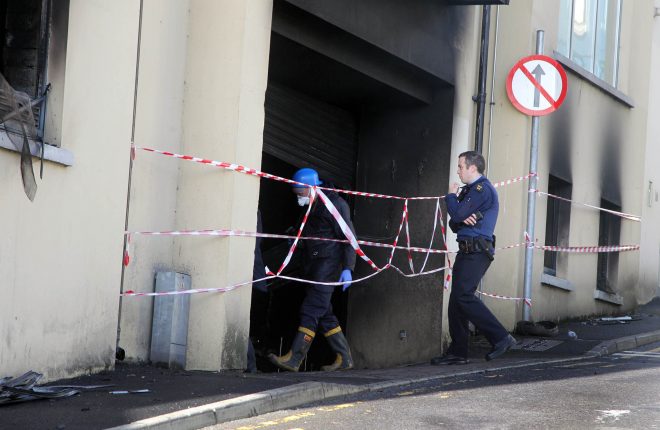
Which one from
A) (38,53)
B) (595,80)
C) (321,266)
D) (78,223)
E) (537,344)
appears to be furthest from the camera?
(595,80)

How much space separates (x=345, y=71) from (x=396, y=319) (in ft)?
9.53

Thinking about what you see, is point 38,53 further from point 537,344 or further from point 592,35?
point 592,35

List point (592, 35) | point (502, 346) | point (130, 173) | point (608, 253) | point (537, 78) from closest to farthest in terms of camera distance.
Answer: point (130, 173), point (502, 346), point (537, 78), point (592, 35), point (608, 253)

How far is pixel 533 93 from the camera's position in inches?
566

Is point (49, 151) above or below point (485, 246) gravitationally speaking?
above

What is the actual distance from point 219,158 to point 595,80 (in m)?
9.15

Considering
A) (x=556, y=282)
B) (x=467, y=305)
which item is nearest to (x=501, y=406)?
(x=467, y=305)

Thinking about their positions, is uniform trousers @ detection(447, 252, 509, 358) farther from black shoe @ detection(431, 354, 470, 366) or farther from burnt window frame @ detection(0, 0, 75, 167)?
burnt window frame @ detection(0, 0, 75, 167)

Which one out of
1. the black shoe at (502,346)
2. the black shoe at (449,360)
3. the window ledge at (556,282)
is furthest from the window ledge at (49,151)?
the window ledge at (556,282)

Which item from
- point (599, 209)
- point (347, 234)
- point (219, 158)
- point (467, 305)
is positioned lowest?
A: point (467, 305)

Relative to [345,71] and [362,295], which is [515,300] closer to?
[362,295]

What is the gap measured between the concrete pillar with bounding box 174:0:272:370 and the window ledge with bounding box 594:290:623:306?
938cm

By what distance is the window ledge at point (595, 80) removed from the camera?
1625cm

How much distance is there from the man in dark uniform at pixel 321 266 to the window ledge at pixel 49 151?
3.82 metres
